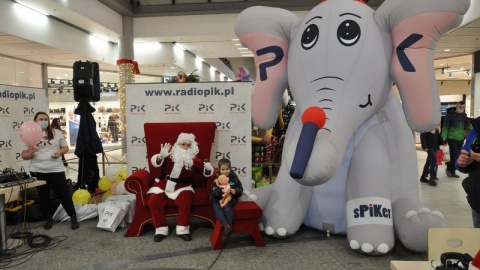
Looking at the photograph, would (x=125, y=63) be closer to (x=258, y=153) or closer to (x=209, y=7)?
(x=209, y=7)

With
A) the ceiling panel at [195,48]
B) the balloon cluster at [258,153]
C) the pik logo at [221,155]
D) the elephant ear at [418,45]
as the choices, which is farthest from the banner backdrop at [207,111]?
the ceiling panel at [195,48]

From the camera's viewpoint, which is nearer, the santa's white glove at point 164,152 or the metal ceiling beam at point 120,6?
the santa's white glove at point 164,152

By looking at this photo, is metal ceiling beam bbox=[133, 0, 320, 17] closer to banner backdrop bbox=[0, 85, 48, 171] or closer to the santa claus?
banner backdrop bbox=[0, 85, 48, 171]

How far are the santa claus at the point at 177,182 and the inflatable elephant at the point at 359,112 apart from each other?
735 millimetres

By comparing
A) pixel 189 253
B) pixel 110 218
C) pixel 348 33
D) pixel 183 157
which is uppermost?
pixel 348 33

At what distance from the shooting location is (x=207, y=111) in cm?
439

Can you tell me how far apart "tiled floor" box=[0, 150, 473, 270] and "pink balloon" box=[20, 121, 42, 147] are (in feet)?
3.07

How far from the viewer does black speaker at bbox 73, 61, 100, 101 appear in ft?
16.9

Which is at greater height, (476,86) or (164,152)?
(476,86)

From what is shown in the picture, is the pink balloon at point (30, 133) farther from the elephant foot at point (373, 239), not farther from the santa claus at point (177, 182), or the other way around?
the elephant foot at point (373, 239)

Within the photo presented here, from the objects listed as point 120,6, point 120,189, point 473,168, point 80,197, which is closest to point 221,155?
point 120,189

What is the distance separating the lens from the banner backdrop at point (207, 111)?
437 centimetres

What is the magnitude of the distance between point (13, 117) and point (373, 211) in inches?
172

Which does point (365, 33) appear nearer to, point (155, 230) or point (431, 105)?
point (431, 105)
